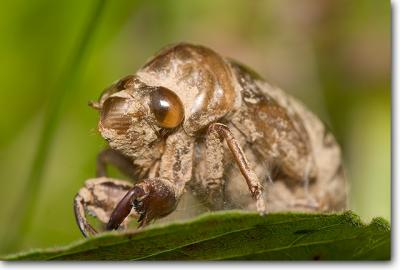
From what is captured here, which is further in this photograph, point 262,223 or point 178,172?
point 178,172

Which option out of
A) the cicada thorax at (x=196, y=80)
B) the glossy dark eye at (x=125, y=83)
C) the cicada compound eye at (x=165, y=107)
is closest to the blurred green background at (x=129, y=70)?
the cicada thorax at (x=196, y=80)

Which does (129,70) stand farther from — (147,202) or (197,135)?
(147,202)

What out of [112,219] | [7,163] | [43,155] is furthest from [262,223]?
[7,163]

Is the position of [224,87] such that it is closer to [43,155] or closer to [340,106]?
[43,155]

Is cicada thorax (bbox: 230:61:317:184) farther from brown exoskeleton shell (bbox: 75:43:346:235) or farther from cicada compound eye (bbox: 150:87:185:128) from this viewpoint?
cicada compound eye (bbox: 150:87:185:128)

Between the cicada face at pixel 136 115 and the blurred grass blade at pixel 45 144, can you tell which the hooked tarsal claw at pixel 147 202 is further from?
the blurred grass blade at pixel 45 144
